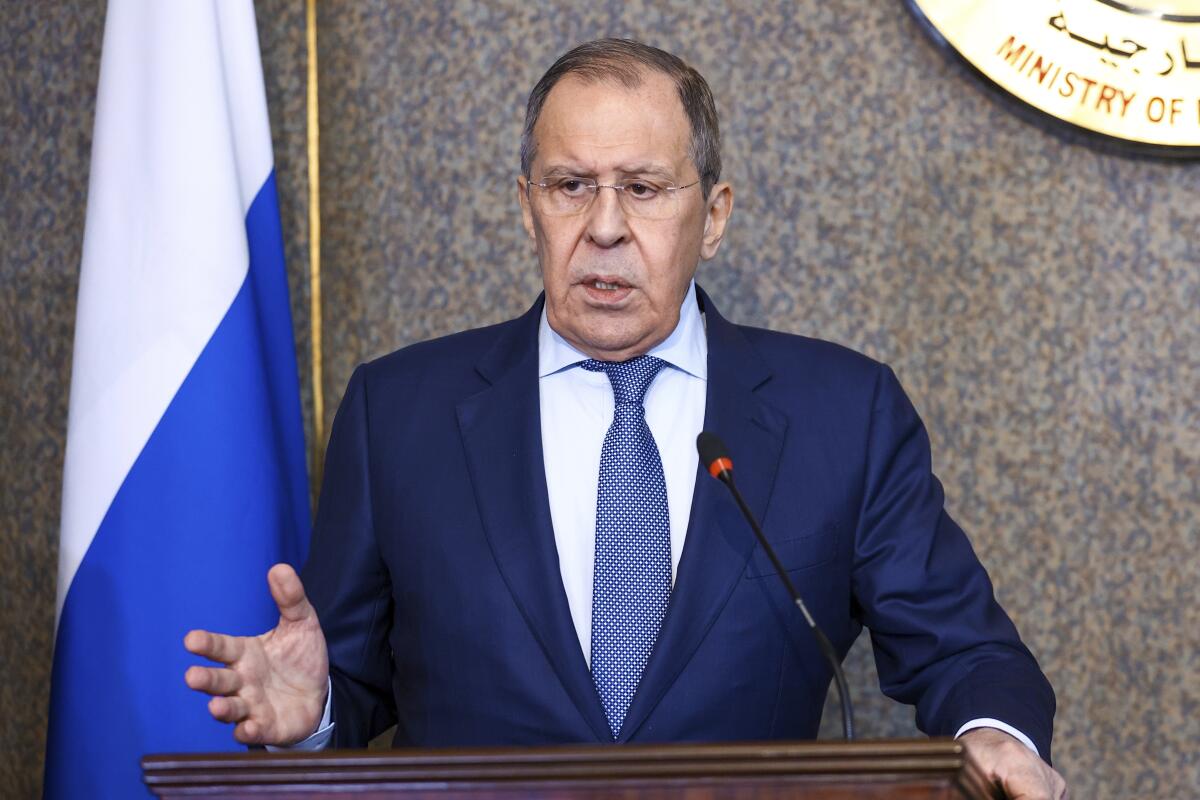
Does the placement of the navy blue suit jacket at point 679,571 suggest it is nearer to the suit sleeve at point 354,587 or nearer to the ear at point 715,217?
the suit sleeve at point 354,587

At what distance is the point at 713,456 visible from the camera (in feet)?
5.28

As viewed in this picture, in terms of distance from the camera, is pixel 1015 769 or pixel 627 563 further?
pixel 627 563

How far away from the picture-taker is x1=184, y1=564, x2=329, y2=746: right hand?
1487 millimetres

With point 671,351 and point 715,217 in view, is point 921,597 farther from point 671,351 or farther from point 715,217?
point 715,217

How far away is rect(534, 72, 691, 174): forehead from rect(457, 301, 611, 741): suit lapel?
0.90ft

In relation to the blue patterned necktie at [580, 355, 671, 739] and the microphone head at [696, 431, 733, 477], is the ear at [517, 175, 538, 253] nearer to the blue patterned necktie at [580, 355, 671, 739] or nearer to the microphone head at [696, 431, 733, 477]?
the blue patterned necktie at [580, 355, 671, 739]

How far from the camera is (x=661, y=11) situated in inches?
109

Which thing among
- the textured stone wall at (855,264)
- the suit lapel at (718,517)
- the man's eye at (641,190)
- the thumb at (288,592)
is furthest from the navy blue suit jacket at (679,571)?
the textured stone wall at (855,264)

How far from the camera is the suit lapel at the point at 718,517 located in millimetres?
1838

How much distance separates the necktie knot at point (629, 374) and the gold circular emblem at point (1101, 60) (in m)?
1.01

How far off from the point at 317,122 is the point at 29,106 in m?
0.61

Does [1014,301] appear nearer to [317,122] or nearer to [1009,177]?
[1009,177]

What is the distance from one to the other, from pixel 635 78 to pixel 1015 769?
42.3 inches

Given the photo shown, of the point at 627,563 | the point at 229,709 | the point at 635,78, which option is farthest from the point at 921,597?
the point at 229,709
